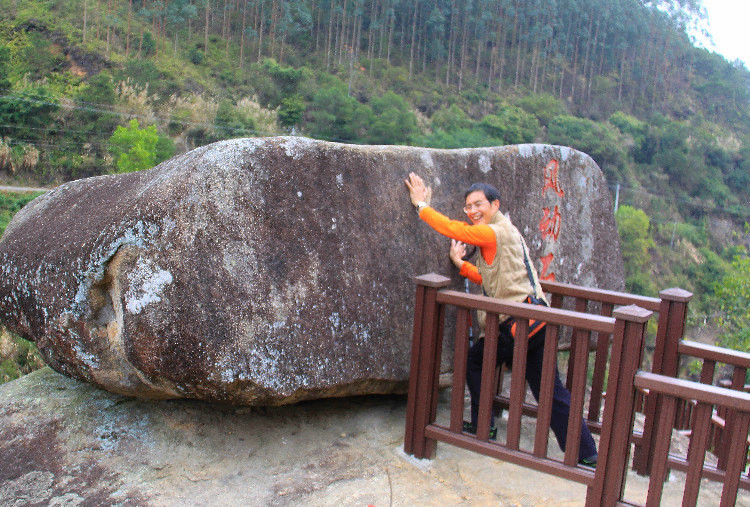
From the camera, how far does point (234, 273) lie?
2.59 m

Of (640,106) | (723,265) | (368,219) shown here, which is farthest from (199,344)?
(640,106)

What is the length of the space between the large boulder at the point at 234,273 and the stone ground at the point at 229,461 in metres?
0.25

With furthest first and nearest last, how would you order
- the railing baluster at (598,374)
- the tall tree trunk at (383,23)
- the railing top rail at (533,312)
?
the tall tree trunk at (383,23), the railing baluster at (598,374), the railing top rail at (533,312)

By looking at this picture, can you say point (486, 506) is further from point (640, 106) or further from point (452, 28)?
point (640, 106)

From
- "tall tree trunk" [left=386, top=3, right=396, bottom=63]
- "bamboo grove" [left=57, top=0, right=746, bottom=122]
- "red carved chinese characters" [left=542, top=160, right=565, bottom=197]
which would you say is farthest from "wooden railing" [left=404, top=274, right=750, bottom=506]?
"tall tree trunk" [left=386, top=3, right=396, bottom=63]

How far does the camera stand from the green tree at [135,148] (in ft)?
28.9

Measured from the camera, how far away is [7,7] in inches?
609

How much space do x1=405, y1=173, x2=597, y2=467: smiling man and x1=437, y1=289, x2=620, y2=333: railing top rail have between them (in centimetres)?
14

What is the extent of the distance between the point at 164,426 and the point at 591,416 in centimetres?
208

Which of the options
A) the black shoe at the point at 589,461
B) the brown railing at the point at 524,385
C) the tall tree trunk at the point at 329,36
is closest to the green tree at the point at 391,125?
the tall tree trunk at the point at 329,36

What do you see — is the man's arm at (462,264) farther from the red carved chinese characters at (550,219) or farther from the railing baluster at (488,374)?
the red carved chinese characters at (550,219)

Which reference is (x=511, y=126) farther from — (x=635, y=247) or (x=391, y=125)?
(x=391, y=125)

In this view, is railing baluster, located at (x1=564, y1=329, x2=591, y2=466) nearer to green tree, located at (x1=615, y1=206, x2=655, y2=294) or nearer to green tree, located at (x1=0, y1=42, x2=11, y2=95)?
green tree, located at (x1=0, y1=42, x2=11, y2=95)

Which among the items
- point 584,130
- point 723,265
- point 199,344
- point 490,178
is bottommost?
point 723,265
